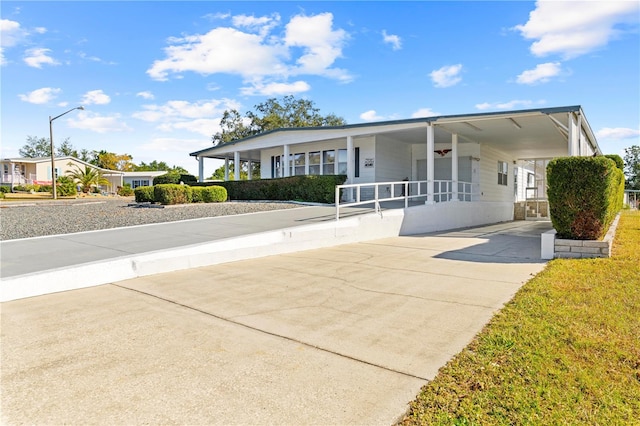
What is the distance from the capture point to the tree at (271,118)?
130 ft

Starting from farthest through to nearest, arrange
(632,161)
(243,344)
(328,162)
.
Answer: (632,161), (328,162), (243,344)

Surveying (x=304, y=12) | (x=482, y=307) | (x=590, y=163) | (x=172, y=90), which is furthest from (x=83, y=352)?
(x=172, y=90)

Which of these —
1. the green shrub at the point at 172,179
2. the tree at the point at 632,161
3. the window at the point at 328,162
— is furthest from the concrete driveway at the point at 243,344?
the tree at the point at 632,161

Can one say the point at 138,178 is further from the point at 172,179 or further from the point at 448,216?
the point at 448,216

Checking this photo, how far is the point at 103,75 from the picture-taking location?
67.1 ft

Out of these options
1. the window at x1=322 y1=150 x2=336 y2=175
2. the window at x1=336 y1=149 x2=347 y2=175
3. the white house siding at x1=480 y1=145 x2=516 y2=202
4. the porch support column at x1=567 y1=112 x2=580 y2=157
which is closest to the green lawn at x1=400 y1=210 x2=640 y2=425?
the porch support column at x1=567 y1=112 x2=580 y2=157

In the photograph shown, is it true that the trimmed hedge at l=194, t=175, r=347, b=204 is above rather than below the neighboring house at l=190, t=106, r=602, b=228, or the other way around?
below

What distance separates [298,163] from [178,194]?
757 centimetres

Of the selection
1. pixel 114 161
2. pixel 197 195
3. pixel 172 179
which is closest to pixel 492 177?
pixel 197 195

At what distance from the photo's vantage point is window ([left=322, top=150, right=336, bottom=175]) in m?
19.5

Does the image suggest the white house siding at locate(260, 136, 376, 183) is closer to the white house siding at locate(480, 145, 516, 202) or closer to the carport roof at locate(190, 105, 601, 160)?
the carport roof at locate(190, 105, 601, 160)

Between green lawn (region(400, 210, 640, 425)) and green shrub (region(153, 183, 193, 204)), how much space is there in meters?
13.8

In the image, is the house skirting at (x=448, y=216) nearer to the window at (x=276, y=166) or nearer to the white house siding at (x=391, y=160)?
the white house siding at (x=391, y=160)

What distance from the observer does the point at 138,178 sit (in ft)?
181
